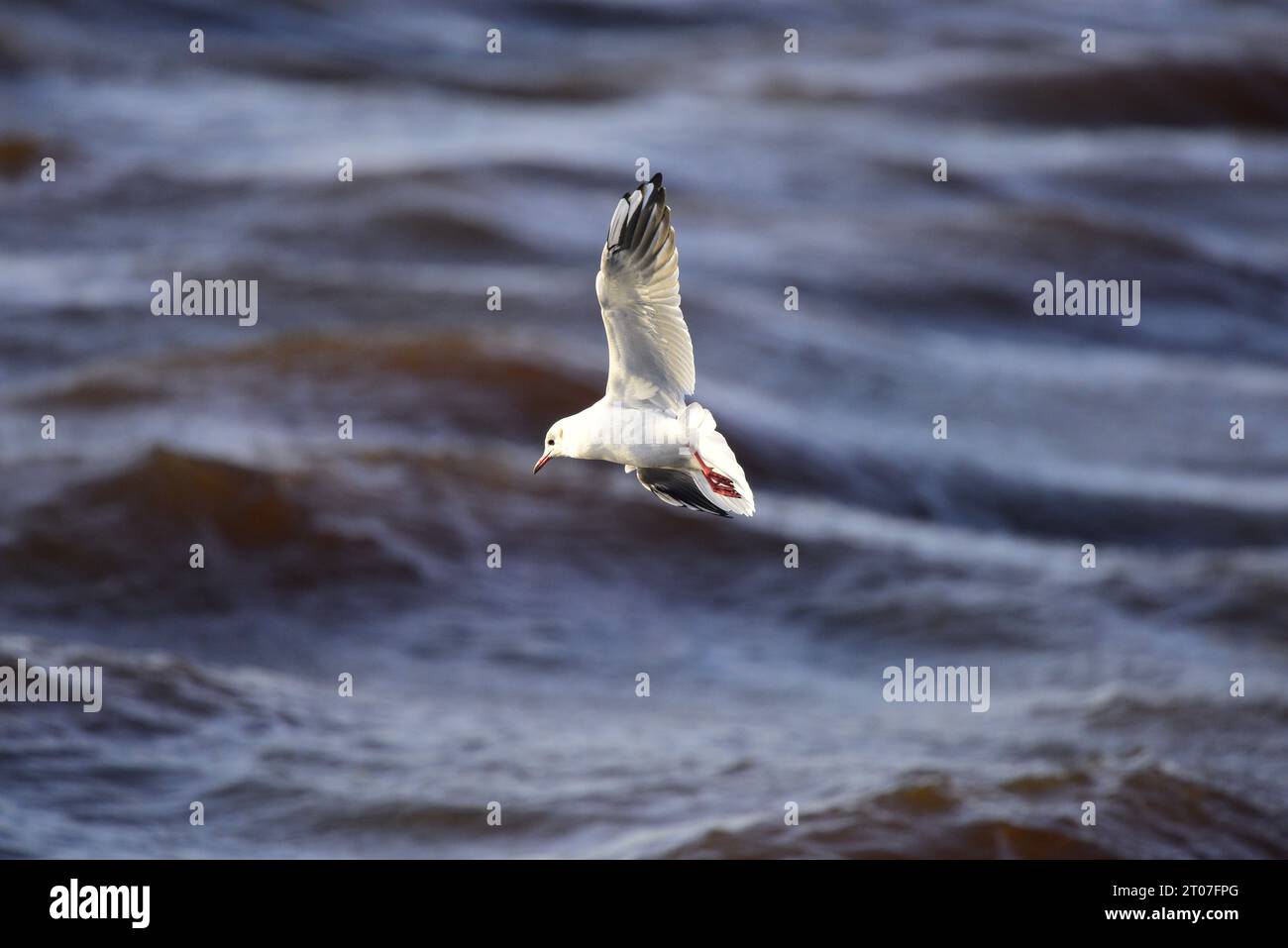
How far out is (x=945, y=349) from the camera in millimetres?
19438

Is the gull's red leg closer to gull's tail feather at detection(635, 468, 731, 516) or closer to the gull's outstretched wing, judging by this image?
gull's tail feather at detection(635, 468, 731, 516)

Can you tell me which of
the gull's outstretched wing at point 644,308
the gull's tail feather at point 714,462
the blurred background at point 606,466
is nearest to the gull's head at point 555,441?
the gull's outstretched wing at point 644,308

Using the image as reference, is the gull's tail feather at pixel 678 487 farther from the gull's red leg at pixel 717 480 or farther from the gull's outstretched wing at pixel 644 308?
the gull's outstretched wing at pixel 644 308

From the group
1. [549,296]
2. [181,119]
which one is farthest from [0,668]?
[181,119]

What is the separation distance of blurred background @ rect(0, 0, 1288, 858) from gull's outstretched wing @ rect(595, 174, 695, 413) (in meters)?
6.43

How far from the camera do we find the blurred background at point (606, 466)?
11648 mm

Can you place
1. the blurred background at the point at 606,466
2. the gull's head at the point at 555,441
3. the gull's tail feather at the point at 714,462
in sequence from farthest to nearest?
the blurred background at the point at 606,466
the gull's head at the point at 555,441
the gull's tail feather at the point at 714,462

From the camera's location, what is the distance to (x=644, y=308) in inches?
182

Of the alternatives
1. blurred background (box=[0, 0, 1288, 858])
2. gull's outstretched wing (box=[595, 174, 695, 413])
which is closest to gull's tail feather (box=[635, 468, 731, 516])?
gull's outstretched wing (box=[595, 174, 695, 413])

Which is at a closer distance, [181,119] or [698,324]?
[698,324]

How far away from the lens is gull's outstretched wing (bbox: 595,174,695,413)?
4.39 m

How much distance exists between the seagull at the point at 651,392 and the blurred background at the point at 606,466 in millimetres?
6424

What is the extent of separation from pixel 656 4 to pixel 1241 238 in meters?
11.5

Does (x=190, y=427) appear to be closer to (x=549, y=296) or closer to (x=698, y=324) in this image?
(x=549, y=296)
